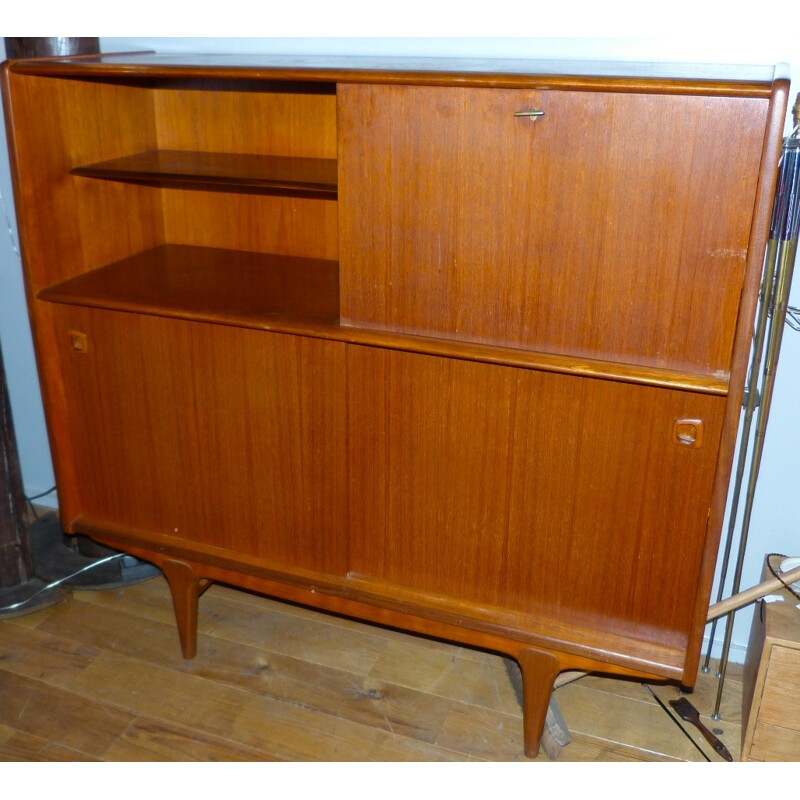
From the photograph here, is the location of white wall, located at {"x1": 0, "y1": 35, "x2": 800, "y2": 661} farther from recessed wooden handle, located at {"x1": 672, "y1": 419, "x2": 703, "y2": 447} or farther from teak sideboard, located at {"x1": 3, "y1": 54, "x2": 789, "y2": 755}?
recessed wooden handle, located at {"x1": 672, "y1": 419, "x2": 703, "y2": 447}

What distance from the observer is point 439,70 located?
154cm

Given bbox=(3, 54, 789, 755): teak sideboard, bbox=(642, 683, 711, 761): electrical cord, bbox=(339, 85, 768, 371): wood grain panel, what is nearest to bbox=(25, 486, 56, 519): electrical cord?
bbox=(3, 54, 789, 755): teak sideboard

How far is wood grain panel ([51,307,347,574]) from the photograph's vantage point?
71.4 inches

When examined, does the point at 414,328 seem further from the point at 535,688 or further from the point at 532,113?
the point at 535,688

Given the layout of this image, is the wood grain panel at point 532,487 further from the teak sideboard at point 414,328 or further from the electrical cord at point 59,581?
the electrical cord at point 59,581

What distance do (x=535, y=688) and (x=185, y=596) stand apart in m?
0.85

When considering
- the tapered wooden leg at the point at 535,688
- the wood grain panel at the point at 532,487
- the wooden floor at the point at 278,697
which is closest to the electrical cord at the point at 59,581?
the wooden floor at the point at 278,697

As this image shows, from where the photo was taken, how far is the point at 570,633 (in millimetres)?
1775

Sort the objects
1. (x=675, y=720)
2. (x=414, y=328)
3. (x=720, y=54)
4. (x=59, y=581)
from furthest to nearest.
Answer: (x=59, y=581) < (x=675, y=720) < (x=720, y=54) < (x=414, y=328)

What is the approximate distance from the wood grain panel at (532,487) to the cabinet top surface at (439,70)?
0.49 m

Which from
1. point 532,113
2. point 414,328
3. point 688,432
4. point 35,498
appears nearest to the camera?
point 532,113

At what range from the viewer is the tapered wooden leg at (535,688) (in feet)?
5.94

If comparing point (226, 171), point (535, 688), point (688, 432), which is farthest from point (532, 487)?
point (226, 171)
